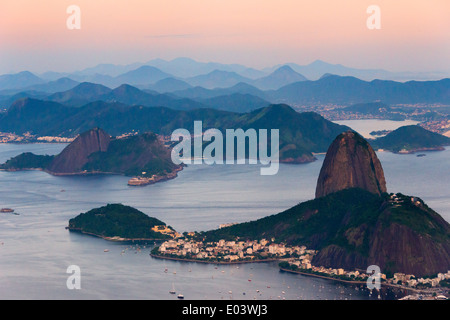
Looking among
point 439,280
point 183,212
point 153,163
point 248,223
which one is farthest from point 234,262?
point 153,163

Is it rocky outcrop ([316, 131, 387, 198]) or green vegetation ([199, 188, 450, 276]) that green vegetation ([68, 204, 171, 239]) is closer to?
green vegetation ([199, 188, 450, 276])

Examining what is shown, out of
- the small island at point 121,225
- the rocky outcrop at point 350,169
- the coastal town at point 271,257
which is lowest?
the coastal town at point 271,257

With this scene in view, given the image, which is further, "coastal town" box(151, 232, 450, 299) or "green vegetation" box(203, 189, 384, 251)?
"green vegetation" box(203, 189, 384, 251)

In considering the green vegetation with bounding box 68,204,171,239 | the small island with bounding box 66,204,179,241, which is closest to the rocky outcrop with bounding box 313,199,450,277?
the small island with bounding box 66,204,179,241

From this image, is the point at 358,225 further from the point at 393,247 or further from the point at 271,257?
the point at 271,257

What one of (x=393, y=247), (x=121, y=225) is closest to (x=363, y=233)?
(x=393, y=247)

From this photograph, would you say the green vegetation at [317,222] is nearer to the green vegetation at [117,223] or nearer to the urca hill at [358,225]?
the urca hill at [358,225]

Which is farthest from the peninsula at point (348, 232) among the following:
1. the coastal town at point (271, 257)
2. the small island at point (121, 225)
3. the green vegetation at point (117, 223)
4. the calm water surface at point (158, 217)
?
the green vegetation at point (117, 223)
